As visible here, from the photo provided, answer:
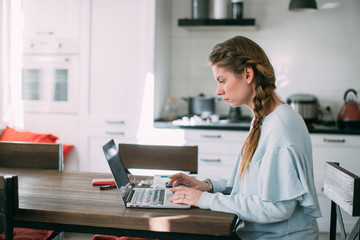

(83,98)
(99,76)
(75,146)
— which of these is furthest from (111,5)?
(75,146)

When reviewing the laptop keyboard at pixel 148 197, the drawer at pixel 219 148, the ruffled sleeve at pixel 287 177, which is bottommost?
the drawer at pixel 219 148

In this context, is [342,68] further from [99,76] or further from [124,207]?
[124,207]

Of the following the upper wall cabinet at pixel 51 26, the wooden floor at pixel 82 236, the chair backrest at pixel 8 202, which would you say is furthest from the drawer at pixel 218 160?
the chair backrest at pixel 8 202

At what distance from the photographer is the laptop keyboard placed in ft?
5.26

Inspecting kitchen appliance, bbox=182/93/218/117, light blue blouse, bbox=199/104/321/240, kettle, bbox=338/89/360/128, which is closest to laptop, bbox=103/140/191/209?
light blue blouse, bbox=199/104/321/240

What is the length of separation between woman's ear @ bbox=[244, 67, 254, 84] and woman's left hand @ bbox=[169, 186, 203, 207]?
46 cm

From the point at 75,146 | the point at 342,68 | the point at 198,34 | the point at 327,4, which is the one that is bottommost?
the point at 75,146

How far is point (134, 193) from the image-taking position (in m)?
1.75

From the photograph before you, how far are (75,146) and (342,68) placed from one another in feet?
8.63

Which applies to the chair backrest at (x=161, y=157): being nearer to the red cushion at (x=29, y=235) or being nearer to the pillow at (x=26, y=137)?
the red cushion at (x=29, y=235)

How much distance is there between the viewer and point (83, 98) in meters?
3.81

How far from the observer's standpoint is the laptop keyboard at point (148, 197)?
5.26 feet

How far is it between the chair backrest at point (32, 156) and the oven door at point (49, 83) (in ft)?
4.93

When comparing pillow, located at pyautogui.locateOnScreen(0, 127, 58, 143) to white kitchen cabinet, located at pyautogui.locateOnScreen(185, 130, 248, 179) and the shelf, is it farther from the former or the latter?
the shelf
